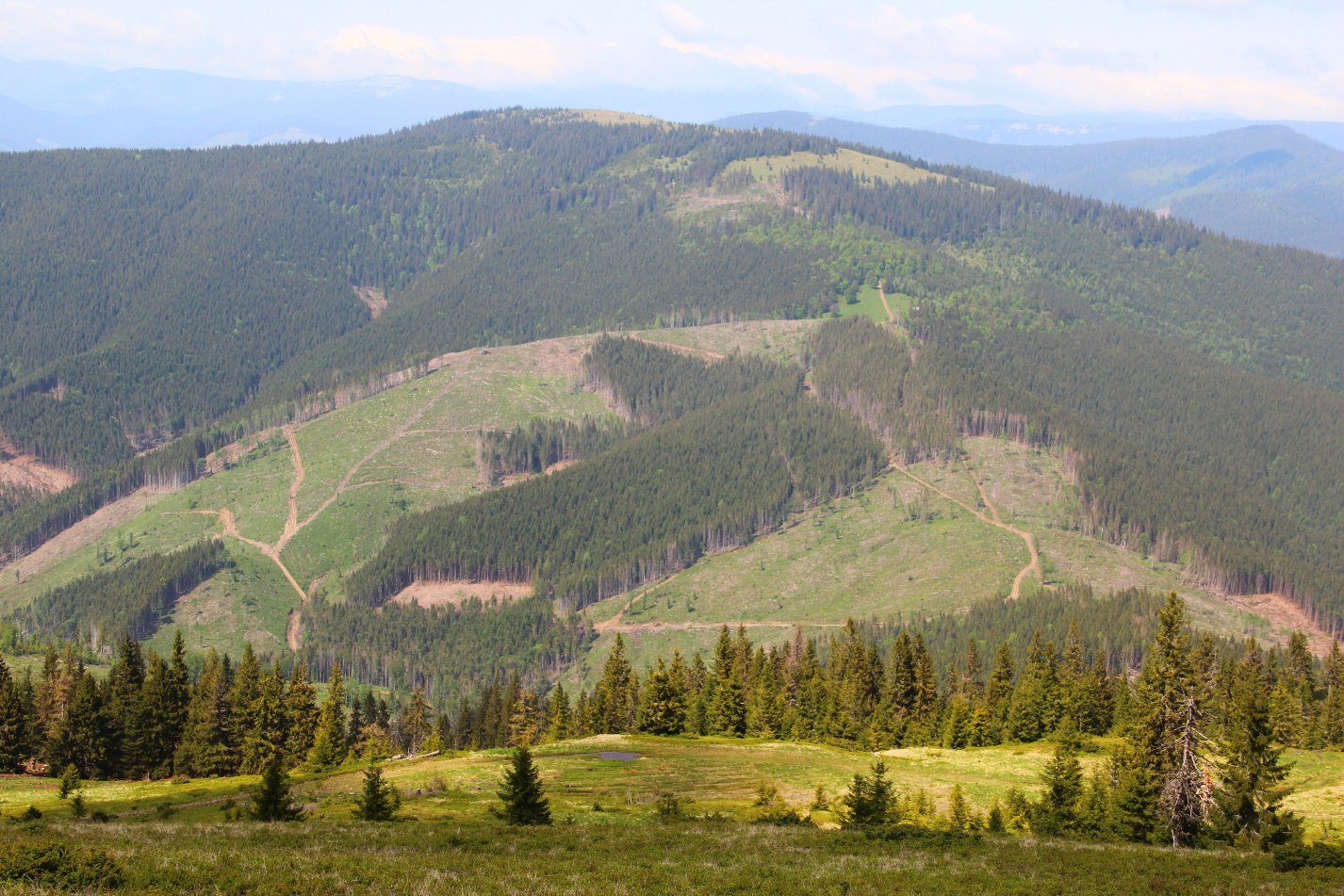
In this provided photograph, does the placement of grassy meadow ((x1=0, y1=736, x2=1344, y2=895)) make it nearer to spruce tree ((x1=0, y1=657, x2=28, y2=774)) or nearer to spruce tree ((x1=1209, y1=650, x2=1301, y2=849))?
spruce tree ((x1=1209, y1=650, x2=1301, y2=849))

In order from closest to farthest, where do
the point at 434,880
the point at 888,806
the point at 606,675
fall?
the point at 434,880
the point at 888,806
the point at 606,675

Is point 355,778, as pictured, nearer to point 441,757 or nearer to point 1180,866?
point 441,757

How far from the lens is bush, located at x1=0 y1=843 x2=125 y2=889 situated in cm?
4394

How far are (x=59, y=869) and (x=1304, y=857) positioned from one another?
5435 cm

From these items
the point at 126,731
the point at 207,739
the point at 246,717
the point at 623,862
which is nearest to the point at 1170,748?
the point at 623,862

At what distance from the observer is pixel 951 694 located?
486ft

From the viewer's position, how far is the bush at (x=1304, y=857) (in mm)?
56812

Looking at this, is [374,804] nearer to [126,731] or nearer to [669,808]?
[669,808]

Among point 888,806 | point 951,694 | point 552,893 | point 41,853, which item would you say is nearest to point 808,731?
point 951,694

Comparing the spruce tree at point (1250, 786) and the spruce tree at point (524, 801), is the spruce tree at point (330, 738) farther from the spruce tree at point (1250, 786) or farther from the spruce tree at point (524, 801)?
the spruce tree at point (1250, 786)

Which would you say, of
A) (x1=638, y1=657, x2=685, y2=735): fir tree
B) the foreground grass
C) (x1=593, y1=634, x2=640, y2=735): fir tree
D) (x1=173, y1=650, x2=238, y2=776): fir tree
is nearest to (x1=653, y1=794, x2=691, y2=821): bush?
the foreground grass

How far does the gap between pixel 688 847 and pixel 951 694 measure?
9443 centimetres

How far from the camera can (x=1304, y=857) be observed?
5712 cm

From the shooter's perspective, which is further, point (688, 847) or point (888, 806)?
point (888, 806)
